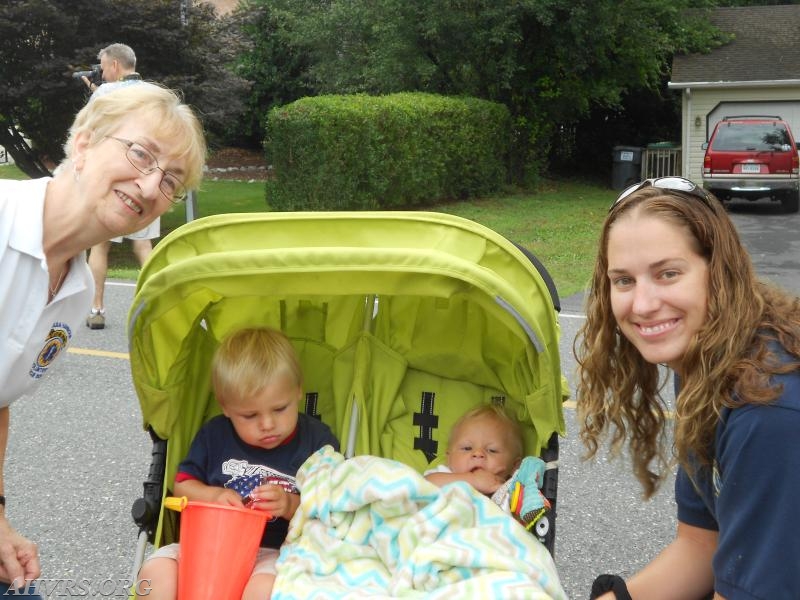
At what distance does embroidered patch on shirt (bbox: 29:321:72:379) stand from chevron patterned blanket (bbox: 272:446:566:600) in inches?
33.3

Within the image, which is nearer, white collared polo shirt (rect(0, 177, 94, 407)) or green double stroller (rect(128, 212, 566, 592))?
white collared polo shirt (rect(0, 177, 94, 407))

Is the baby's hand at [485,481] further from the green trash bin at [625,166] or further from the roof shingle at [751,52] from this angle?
the roof shingle at [751,52]

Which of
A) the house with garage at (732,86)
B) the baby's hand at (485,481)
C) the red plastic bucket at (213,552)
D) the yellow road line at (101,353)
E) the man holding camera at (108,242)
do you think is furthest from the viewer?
the house with garage at (732,86)

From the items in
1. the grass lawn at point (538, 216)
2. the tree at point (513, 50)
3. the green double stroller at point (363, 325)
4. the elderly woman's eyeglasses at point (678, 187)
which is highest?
the tree at point (513, 50)

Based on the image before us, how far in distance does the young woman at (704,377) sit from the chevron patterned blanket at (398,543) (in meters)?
0.28

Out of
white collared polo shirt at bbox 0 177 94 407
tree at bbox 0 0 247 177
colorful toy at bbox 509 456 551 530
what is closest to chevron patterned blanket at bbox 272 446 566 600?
colorful toy at bbox 509 456 551 530

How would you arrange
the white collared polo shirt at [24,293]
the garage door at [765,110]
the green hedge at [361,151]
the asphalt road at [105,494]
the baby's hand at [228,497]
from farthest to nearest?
the garage door at [765,110] → the green hedge at [361,151] → the asphalt road at [105,494] → the baby's hand at [228,497] → the white collared polo shirt at [24,293]

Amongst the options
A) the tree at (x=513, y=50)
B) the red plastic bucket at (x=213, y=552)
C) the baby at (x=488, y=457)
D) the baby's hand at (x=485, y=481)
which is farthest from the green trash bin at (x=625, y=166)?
the red plastic bucket at (x=213, y=552)

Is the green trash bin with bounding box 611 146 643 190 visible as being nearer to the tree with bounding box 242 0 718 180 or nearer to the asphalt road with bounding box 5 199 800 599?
the tree with bounding box 242 0 718 180

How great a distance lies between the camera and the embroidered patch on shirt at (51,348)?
2549 millimetres

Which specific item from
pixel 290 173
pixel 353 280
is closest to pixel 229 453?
pixel 353 280

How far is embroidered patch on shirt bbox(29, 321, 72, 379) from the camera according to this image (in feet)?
8.36

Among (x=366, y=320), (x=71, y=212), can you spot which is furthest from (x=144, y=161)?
(x=366, y=320)

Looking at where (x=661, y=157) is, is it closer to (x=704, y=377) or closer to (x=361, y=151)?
(x=361, y=151)
